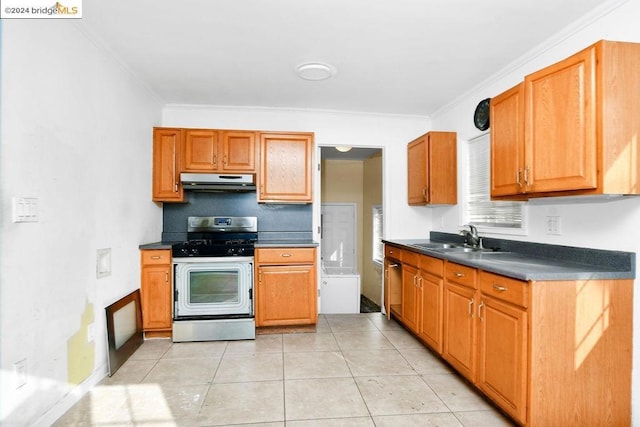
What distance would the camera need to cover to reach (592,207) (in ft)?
6.86

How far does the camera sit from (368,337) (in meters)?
3.33

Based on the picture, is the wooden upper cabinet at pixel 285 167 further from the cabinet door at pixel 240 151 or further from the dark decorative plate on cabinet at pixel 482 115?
the dark decorative plate on cabinet at pixel 482 115

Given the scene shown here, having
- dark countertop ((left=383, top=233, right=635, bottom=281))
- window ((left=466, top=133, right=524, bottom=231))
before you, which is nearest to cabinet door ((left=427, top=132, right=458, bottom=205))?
window ((left=466, top=133, right=524, bottom=231))

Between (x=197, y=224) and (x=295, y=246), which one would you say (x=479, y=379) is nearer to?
(x=295, y=246)

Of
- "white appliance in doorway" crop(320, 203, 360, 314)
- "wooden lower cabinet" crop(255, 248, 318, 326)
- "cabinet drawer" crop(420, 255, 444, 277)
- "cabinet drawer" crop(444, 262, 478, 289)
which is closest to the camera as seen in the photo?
"cabinet drawer" crop(444, 262, 478, 289)

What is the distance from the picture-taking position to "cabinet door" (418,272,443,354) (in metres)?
2.71

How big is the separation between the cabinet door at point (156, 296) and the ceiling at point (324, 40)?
1864 millimetres

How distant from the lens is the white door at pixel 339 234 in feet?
22.1

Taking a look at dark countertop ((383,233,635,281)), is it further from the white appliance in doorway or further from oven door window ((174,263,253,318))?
the white appliance in doorway

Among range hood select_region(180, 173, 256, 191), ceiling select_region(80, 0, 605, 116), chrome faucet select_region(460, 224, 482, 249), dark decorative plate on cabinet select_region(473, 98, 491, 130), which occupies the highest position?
ceiling select_region(80, 0, 605, 116)

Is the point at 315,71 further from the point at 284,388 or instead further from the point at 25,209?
the point at 284,388

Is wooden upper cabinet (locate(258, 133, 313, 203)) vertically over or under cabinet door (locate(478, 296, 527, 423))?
over

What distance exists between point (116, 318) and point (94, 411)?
31.0 inches

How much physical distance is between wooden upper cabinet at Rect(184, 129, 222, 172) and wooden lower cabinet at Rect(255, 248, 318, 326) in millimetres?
1109
